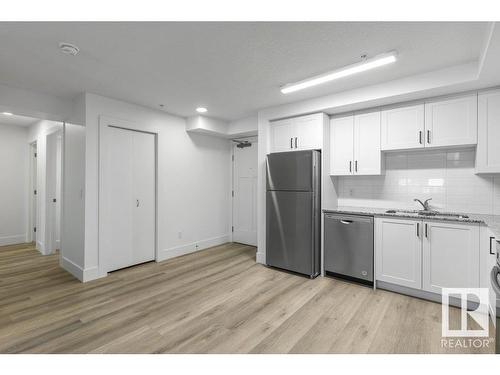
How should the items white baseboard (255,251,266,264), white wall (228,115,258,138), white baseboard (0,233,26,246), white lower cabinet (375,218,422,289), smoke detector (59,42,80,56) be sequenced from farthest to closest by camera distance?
1. white baseboard (0,233,26,246)
2. white wall (228,115,258,138)
3. white baseboard (255,251,266,264)
4. white lower cabinet (375,218,422,289)
5. smoke detector (59,42,80,56)

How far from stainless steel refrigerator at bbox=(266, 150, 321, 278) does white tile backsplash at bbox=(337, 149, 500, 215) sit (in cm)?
79

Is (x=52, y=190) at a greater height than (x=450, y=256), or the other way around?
(x=52, y=190)

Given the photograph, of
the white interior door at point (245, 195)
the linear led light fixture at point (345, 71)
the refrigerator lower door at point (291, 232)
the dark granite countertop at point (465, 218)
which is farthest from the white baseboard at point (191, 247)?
the linear led light fixture at point (345, 71)

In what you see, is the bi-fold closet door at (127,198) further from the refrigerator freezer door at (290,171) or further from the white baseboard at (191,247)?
the refrigerator freezer door at (290,171)

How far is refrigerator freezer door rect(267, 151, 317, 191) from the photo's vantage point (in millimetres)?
3303

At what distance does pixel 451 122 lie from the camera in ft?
Answer: 8.86

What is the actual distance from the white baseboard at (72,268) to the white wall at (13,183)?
249 centimetres

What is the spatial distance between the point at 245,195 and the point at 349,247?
2481 mm

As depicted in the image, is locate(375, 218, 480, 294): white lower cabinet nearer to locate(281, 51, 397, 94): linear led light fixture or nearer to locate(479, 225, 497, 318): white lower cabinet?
locate(479, 225, 497, 318): white lower cabinet

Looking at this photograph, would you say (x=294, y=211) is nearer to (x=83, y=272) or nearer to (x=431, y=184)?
(x=431, y=184)

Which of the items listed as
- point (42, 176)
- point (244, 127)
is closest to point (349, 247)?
point (244, 127)

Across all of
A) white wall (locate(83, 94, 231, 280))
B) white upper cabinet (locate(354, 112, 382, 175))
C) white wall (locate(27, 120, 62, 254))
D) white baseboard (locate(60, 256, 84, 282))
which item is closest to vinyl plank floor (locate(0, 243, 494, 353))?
white baseboard (locate(60, 256, 84, 282))

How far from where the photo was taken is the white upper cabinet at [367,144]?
3.18 m
